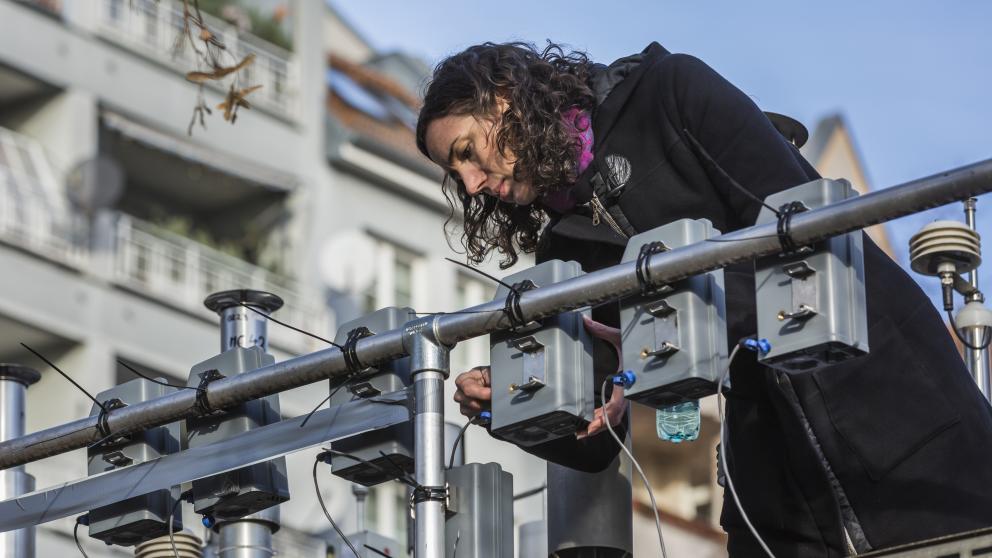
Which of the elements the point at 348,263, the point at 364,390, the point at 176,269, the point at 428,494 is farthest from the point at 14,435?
the point at 348,263

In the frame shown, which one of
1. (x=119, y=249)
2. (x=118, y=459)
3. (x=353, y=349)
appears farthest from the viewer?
(x=119, y=249)

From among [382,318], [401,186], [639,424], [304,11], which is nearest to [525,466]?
[639,424]

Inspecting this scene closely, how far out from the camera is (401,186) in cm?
3431

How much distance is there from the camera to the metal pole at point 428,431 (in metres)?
7.15

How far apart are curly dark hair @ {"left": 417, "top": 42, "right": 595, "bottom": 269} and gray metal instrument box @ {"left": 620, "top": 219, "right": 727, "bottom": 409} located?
435 millimetres

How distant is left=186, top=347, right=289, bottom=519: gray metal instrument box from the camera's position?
27.1 feet

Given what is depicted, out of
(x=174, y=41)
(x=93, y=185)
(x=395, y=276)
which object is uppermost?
(x=174, y=41)

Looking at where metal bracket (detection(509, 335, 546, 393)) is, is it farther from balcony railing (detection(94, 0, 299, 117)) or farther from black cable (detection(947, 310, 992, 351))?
balcony railing (detection(94, 0, 299, 117))

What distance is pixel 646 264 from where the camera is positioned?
22.9ft

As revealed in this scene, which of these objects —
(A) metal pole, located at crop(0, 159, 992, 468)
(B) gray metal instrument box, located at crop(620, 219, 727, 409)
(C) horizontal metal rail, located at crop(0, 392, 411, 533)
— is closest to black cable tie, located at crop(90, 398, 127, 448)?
(A) metal pole, located at crop(0, 159, 992, 468)

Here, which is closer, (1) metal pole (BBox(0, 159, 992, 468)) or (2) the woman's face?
(1) metal pole (BBox(0, 159, 992, 468))

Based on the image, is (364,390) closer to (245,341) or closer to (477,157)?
(477,157)

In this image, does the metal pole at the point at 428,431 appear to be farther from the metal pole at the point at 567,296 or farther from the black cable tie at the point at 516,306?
the black cable tie at the point at 516,306

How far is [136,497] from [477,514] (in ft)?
5.69
